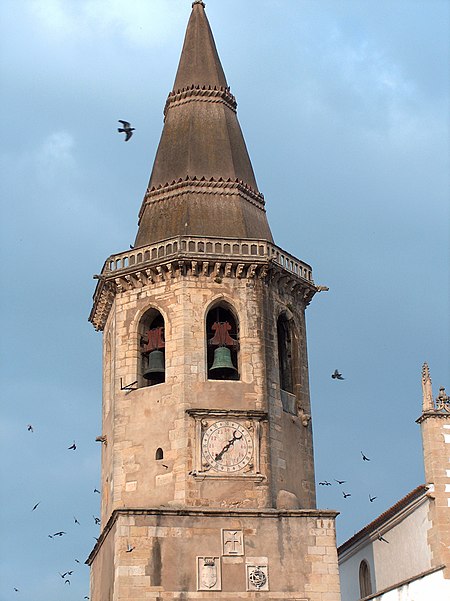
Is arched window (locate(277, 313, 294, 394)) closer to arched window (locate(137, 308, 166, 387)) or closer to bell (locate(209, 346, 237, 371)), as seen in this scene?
bell (locate(209, 346, 237, 371))

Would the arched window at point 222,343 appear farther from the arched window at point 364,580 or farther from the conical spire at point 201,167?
the arched window at point 364,580

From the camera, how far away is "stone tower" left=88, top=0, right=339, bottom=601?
29.7 metres

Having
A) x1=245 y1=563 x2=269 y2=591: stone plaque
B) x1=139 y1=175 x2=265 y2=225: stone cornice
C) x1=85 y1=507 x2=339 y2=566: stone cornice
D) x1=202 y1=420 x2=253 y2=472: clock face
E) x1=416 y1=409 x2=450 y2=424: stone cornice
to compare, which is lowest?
x1=245 y1=563 x2=269 y2=591: stone plaque

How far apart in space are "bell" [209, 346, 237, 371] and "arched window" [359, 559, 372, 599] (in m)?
7.85

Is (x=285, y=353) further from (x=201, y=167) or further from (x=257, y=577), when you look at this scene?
(x=257, y=577)

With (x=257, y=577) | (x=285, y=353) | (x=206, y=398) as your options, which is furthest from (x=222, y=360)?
(x=257, y=577)

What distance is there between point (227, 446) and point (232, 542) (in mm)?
2463

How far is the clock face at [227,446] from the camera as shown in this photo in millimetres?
30859

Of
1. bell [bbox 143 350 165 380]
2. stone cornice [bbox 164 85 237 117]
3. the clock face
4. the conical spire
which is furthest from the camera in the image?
stone cornice [bbox 164 85 237 117]

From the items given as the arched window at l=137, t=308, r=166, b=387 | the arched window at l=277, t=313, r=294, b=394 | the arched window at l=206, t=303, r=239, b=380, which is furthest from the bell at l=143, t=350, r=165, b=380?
the arched window at l=277, t=313, r=294, b=394

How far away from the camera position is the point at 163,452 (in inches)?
1224

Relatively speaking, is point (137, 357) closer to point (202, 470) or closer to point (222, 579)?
point (202, 470)

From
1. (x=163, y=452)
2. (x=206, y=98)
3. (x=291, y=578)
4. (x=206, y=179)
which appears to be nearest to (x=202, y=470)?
(x=163, y=452)

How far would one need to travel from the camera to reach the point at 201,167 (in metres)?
35.2
